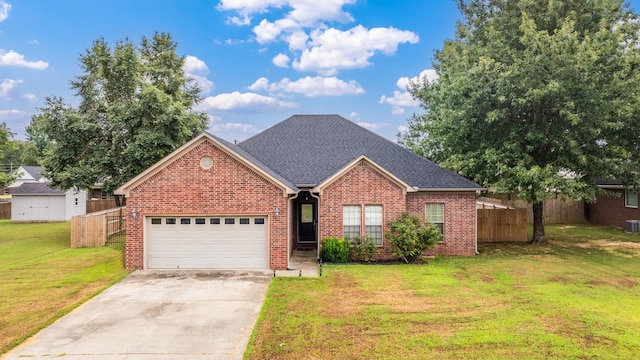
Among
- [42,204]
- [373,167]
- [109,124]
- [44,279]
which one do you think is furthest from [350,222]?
[42,204]

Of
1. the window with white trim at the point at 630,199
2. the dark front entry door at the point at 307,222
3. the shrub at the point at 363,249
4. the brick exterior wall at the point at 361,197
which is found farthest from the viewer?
the window with white trim at the point at 630,199

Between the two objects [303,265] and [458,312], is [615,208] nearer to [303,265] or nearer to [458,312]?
[458,312]

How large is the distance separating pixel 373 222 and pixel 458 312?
244 inches

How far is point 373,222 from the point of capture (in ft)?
47.4

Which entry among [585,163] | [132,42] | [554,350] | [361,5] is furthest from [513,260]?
[132,42]

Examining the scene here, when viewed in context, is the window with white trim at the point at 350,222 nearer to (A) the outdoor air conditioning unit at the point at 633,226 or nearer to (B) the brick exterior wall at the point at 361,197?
(B) the brick exterior wall at the point at 361,197

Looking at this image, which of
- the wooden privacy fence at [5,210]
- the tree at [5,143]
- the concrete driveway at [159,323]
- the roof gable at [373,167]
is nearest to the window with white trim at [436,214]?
the roof gable at [373,167]

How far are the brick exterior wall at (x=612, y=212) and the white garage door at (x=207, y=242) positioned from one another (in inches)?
879

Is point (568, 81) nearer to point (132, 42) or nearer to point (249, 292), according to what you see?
point (249, 292)

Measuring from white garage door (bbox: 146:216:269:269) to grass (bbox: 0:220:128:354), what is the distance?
140cm

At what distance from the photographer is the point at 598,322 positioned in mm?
7809

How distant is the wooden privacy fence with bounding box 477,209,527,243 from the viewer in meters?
18.6

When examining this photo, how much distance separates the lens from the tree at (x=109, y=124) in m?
20.2

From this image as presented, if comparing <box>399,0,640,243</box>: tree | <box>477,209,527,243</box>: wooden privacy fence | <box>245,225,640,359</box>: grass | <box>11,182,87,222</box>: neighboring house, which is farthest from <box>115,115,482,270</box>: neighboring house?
<box>11,182,87,222</box>: neighboring house
